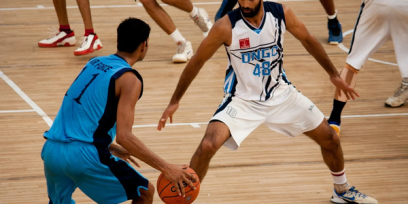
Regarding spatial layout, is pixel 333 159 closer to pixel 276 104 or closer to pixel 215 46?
pixel 276 104

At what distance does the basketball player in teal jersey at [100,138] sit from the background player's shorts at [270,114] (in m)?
0.89

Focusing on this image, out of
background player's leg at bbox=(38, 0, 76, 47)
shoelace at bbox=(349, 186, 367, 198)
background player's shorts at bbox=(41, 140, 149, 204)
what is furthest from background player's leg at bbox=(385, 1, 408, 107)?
background player's leg at bbox=(38, 0, 76, 47)

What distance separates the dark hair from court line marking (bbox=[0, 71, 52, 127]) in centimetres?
274

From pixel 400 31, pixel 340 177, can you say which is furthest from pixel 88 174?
pixel 400 31

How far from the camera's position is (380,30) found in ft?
17.9

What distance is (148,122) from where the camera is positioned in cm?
602

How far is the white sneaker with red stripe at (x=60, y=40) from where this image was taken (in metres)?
8.27

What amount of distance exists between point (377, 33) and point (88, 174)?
3.35 meters

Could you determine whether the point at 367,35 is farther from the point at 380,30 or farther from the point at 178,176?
the point at 178,176

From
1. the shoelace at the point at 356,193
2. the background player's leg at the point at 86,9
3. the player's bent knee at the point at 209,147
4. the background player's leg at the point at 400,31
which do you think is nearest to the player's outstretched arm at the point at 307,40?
the shoelace at the point at 356,193

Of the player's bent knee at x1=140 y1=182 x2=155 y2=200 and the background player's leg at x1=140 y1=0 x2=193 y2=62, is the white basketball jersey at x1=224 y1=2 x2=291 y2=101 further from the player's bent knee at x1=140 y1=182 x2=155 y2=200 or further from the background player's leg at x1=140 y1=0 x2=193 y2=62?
the background player's leg at x1=140 y1=0 x2=193 y2=62

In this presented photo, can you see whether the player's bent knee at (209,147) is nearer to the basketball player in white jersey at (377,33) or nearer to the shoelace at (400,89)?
the basketball player in white jersey at (377,33)

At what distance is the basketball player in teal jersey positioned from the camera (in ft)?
10.5

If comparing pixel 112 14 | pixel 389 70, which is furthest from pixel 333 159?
pixel 112 14
